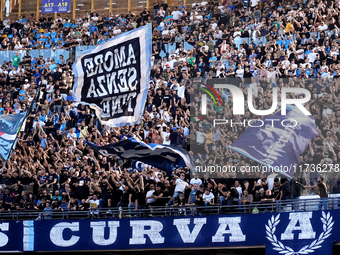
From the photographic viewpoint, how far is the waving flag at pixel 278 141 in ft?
48.0

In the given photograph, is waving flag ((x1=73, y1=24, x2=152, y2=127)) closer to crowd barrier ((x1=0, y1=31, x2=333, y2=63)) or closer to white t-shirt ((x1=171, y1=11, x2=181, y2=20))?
crowd barrier ((x1=0, y1=31, x2=333, y2=63))

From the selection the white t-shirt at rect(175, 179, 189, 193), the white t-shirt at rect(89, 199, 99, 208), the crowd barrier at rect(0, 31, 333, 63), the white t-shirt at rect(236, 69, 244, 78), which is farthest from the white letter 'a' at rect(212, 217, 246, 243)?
the crowd barrier at rect(0, 31, 333, 63)

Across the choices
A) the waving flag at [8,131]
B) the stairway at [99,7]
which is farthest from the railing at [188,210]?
the stairway at [99,7]

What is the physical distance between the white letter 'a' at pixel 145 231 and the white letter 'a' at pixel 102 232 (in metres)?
0.48

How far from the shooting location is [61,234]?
57.5 ft

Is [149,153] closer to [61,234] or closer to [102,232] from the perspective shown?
[102,232]

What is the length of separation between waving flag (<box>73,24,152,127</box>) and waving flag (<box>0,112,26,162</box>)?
9.72ft

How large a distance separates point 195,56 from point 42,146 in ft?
21.9

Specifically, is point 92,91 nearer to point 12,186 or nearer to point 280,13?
point 12,186

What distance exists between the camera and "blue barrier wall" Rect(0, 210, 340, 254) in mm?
15797

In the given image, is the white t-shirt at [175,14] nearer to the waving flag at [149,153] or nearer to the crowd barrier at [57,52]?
the crowd barrier at [57,52]

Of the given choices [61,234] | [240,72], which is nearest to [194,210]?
[61,234]

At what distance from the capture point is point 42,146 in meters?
21.5

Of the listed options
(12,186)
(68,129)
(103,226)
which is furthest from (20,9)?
(103,226)
